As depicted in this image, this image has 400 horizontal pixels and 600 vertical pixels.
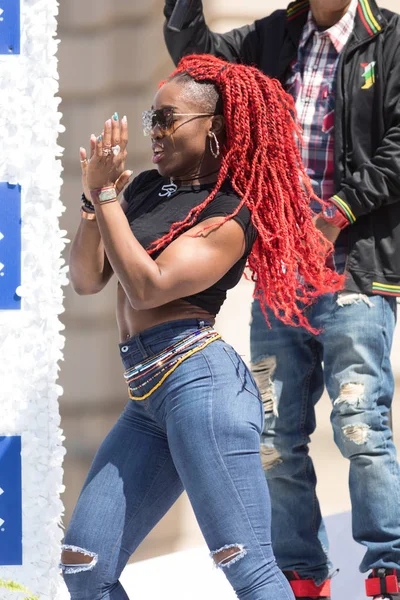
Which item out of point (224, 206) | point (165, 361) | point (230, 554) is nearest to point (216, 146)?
point (224, 206)

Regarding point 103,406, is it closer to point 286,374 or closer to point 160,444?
point 286,374

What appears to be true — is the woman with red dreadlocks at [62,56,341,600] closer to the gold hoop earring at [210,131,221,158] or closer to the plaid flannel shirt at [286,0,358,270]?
the gold hoop earring at [210,131,221,158]

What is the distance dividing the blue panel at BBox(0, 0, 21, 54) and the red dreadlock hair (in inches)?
19.1

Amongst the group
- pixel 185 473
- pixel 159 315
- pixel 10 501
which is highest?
pixel 159 315

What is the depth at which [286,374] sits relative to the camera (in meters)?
3.35

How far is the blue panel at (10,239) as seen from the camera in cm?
282

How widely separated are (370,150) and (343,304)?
0.51 m

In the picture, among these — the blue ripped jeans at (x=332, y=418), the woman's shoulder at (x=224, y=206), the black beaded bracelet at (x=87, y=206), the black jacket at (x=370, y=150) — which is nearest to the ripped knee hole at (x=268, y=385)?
the blue ripped jeans at (x=332, y=418)

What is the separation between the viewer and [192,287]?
236 cm

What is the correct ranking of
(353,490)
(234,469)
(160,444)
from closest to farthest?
(234,469) < (160,444) < (353,490)

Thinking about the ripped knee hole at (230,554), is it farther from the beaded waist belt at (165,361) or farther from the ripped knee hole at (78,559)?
the beaded waist belt at (165,361)

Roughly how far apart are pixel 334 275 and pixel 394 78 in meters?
0.82

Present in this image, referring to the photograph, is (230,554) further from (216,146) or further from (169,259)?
(216,146)

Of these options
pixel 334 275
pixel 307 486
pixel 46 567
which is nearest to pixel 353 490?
pixel 307 486
